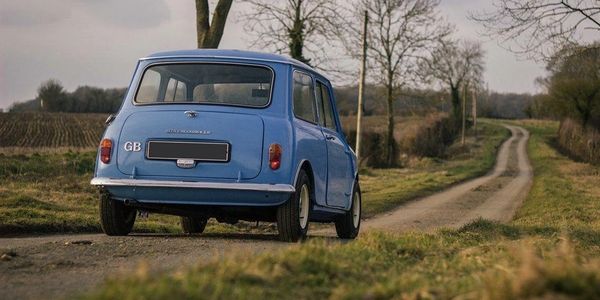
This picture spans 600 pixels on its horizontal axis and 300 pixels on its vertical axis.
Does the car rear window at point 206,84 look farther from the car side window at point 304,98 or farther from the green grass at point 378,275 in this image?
the green grass at point 378,275

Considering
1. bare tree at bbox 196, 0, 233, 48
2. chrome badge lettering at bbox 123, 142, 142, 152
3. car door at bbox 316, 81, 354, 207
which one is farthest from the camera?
bare tree at bbox 196, 0, 233, 48

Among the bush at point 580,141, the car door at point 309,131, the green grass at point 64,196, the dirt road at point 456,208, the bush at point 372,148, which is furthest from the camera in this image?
the bush at point 580,141

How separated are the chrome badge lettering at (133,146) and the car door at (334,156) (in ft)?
7.96

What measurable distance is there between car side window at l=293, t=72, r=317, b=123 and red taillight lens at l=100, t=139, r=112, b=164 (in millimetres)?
1925

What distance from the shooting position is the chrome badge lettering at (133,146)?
8.23m

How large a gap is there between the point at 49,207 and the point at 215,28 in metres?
6.52

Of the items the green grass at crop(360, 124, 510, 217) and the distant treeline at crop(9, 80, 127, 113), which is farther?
the distant treeline at crop(9, 80, 127, 113)

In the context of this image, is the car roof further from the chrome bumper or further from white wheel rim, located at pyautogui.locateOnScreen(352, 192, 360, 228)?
white wheel rim, located at pyautogui.locateOnScreen(352, 192, 360, 228)

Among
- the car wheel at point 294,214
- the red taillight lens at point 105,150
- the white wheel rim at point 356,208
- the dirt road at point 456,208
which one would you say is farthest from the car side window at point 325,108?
the dirt road at point 456,208

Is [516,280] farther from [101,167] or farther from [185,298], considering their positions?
[101,167]

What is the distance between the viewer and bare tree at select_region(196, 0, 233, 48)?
61.4ft

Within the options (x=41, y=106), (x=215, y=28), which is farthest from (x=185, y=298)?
(x=41, y=106)

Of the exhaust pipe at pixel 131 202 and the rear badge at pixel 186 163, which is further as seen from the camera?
the exhaust pipe at pixel 131 202

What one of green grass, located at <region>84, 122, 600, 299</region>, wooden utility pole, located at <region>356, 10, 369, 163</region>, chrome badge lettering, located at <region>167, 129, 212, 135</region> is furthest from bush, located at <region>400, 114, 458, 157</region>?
green grass, located at <region>84, 122, 600, 299</region>
